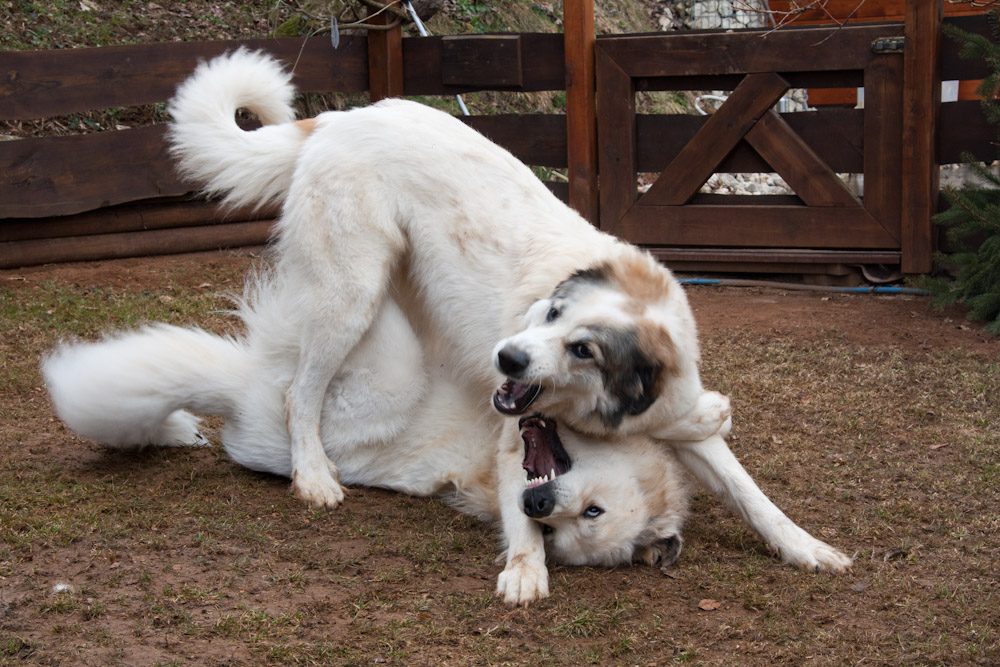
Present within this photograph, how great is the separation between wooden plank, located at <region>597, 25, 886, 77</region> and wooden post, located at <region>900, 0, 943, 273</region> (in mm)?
255

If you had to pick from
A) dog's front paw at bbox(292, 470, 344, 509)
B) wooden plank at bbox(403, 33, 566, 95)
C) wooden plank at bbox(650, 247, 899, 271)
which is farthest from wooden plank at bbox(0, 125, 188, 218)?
dog's front paw at bbox(292, 470, 344, 509)

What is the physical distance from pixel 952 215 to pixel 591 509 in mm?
4107

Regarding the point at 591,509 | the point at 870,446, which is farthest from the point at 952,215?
the point at 591,509

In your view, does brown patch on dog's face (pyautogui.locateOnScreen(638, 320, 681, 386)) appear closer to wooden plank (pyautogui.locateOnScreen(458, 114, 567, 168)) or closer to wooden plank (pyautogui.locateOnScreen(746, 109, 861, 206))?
wooden plank (pyautogui.locateOnScreen(746, 109, 861, 206))

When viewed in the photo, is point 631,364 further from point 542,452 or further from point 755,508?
point 755,508

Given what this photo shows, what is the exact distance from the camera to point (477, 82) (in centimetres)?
767

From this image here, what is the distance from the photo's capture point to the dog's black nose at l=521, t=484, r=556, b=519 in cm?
306

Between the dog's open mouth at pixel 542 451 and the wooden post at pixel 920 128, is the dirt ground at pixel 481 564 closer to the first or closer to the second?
the dog's open mouth at pixel 542 451

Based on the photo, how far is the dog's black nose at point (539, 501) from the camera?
306 centimetres

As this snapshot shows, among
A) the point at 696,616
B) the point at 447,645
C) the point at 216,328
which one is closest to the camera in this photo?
the point at 447,645

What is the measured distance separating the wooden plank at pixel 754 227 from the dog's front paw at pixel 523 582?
4.62m

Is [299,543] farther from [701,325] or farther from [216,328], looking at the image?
[701,325]

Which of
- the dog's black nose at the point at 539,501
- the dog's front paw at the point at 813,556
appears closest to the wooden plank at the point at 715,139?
the dog's front paw at the point at 813,556

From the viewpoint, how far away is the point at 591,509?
3.16 m
